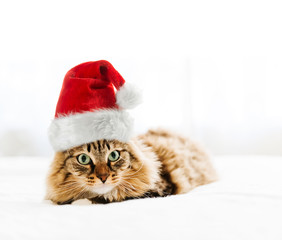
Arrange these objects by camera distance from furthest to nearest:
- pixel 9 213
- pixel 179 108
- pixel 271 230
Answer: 1. pixel 179 108
2. pixel 9 213
3. pixel 271 230

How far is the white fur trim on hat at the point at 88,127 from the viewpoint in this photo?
0.83 m

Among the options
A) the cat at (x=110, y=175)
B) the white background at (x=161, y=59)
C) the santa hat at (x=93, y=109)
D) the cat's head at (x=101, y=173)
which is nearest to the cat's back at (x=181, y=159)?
the cat at (x=110, y=175)

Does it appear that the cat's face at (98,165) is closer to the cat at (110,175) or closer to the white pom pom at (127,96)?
the cat at (110,175)

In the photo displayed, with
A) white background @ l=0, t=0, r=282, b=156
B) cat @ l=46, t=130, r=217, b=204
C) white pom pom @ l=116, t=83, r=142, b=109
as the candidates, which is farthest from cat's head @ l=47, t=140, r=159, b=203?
white background @ l=0, t=0, r=282, b=156

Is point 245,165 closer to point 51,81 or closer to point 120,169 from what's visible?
point 120,169

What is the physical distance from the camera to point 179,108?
2.60 m

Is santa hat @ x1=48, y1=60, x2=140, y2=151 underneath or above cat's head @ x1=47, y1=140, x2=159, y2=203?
above

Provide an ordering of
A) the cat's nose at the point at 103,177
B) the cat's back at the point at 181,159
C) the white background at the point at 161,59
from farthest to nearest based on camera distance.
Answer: the white background at the point at 161,59 < the cat's back at the point at 181,159 < the cat's nose at the point at 103,177

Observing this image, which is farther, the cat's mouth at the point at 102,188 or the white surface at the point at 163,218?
the cat's mouth at the point at 102,188

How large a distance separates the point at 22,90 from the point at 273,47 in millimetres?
1851

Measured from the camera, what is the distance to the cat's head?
83 centimetres

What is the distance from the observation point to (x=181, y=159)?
1104mm

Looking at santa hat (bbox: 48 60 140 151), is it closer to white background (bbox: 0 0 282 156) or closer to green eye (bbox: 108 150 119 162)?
green eye (bbox: 108 150 119 162)

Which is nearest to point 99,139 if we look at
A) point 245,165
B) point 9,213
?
point 9,213
